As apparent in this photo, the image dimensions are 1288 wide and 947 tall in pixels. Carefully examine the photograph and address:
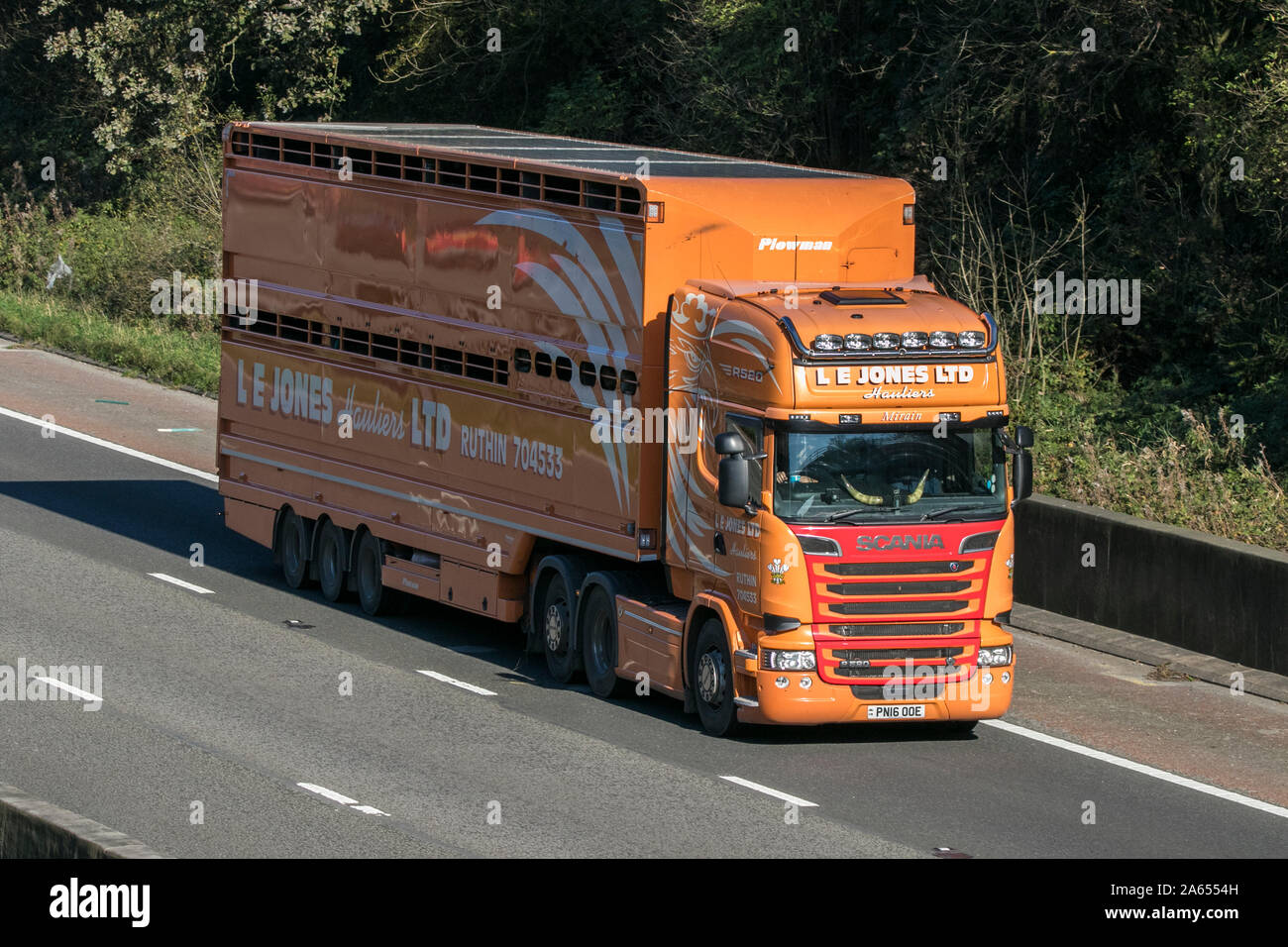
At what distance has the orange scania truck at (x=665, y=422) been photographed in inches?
578

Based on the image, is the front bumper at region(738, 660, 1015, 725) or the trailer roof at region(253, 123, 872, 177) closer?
the front bumper at region(738, 660, 1015, 725)

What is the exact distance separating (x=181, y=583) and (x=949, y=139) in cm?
1249

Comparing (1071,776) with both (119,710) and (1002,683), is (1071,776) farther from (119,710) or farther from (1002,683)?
(119,710)

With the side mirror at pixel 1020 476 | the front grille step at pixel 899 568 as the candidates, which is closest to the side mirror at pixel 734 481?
the front grille step at pixel 899 568

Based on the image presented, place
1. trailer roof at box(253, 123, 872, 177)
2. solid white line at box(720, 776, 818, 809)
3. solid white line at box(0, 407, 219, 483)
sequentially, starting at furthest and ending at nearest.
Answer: solid white line at box(0, 407, 219, 483)
trailer roof at box(253, 123, 872, 177)
solid white line at box(720, 776, 818, 809)

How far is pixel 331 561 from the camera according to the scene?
2019 cm

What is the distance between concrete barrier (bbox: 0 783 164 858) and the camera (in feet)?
26.0

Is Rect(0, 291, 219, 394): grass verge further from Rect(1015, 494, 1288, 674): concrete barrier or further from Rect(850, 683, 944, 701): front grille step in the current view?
Rect(850, 683, 944, 701): front grille step

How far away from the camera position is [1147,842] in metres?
12.7

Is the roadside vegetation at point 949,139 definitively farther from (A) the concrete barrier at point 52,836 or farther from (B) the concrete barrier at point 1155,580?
(A) the concrete barrier at point 52,836

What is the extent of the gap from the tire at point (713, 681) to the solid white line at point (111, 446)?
1080cm

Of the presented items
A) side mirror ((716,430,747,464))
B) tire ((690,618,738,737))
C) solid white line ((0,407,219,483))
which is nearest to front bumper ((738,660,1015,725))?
tire ((690,618,738,737))

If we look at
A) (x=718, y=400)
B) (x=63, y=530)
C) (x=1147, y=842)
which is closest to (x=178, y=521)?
(x=63, y=530)

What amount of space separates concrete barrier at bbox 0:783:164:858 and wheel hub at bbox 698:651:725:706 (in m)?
6.77
